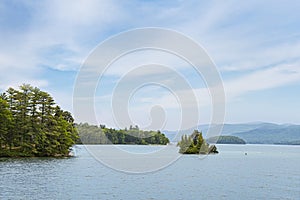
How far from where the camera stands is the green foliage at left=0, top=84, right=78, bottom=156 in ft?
225

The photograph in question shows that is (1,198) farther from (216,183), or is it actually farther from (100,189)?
(216,183)

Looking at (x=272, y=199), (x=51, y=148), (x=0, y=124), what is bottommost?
(x=272, y=199)

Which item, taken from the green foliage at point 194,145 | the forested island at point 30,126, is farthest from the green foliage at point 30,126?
the green foliage at point 194,145

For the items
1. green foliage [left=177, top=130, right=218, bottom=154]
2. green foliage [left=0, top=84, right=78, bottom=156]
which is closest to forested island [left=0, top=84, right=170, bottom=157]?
green foliage [left=0, top=84, right=78, bottom=156]

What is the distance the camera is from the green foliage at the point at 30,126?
6856cm

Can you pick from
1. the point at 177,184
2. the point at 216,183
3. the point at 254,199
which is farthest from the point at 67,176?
the point at 254,199

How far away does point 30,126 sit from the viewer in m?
70.1

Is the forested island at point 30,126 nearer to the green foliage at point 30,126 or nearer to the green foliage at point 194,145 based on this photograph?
the green foliage at point 30,126

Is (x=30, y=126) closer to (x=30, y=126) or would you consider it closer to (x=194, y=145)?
(x=30, y=126)

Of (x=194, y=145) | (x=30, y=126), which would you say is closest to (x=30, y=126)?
(x=30, y=126)

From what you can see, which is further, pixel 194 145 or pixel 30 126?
pixel 194 145

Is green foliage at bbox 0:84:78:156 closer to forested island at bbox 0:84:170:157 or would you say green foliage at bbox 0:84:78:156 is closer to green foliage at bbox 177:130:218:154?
forested island at bbox 0:84:170:157

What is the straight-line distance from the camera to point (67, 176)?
43.3 meters

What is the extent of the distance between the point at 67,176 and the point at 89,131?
95.2 m
